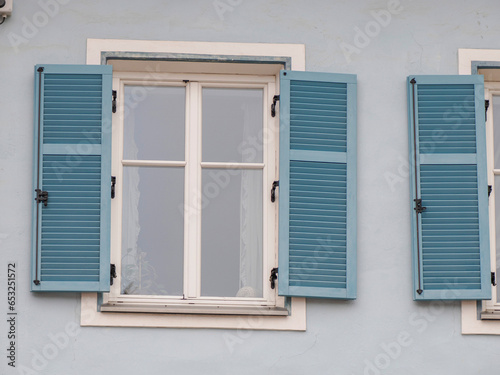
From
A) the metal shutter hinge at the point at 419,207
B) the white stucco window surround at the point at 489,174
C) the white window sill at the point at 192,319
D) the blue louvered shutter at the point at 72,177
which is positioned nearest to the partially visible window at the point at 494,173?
the white stucco window surround at the point at 489,174

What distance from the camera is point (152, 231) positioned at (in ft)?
25.7

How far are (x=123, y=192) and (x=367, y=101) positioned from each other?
1.74 metres

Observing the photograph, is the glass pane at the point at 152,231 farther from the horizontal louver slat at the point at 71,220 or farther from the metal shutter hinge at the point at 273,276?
the metal shutter hinge at the point at 273,276

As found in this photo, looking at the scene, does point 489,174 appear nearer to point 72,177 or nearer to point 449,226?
point 449,226

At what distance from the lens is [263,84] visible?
808cm

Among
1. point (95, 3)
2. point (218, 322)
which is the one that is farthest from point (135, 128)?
point (218, 322)

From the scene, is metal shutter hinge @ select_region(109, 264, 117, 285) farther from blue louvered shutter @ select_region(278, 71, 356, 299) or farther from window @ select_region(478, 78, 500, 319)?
window @ select_region(478, 78, 500, 319)

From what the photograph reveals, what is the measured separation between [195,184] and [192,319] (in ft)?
3.03

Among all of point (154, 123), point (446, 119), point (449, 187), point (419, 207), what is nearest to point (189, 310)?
point (154, 123)

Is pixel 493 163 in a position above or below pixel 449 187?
above

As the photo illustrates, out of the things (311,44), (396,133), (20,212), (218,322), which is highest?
(311,44)

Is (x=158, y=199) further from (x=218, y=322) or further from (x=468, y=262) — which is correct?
(x=468, y=262)

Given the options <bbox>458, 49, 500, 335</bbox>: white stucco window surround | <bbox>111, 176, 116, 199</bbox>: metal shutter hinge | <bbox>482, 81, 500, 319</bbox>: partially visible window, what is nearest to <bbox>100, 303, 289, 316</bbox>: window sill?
<bbox>111, 176, 116, 199</bbox>: metal shutter hinge

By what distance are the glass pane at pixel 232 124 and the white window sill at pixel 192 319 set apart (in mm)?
1082
